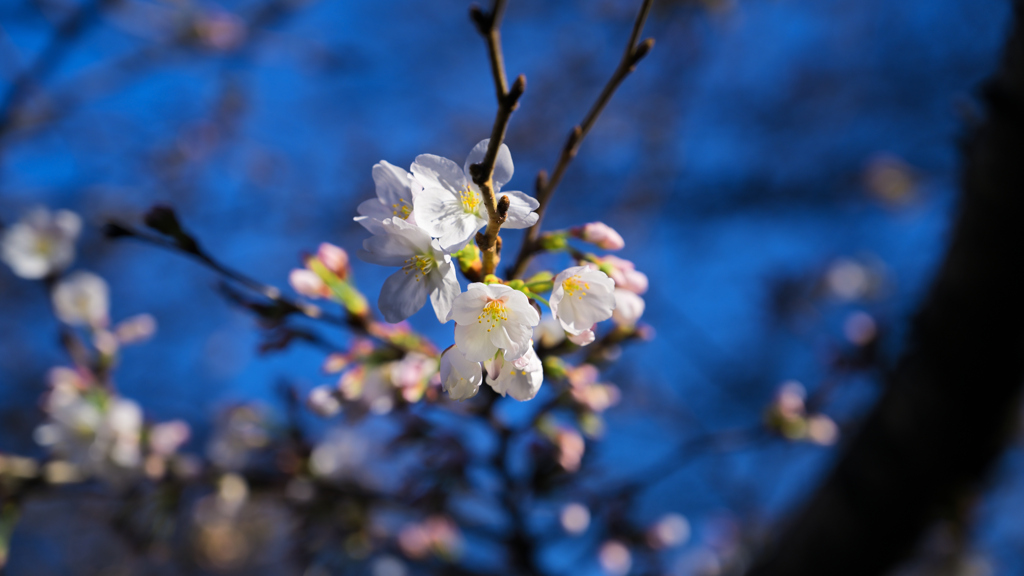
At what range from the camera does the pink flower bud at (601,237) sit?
91cm

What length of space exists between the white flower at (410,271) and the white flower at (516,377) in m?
0.12

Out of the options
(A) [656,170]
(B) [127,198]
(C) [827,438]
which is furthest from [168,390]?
(C) [827,438]

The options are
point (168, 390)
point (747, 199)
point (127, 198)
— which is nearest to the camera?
point (127, 198)

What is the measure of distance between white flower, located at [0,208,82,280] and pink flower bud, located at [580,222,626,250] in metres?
1.69

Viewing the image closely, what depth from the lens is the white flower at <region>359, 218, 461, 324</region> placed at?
2.60 ft

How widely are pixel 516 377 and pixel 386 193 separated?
0.35 m

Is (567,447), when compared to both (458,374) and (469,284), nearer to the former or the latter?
(458,374)

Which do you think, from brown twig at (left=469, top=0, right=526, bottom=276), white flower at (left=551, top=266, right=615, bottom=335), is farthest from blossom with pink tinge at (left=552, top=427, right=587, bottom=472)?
brown twig at (left=469, top=0, right=526, bottom=276)

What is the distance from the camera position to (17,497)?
1.56m

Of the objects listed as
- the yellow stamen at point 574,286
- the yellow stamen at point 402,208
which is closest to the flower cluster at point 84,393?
the yellow stamen at point 402,208

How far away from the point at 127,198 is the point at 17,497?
147 inches

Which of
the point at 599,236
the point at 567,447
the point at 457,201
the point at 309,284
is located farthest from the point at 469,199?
the point at 567,447

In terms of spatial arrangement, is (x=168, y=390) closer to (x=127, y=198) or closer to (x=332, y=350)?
(x=127, y=198)

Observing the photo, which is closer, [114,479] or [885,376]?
[114,479]
